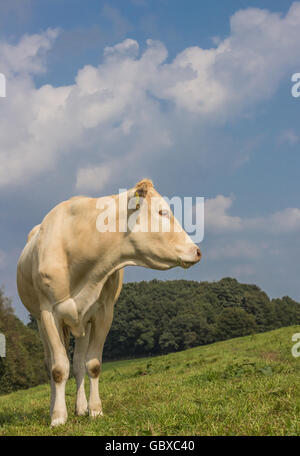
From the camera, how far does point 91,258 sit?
668cm

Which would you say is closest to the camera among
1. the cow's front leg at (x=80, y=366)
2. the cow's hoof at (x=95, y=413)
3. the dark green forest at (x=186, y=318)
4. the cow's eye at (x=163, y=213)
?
the cow's eye at (x=163, y=213)

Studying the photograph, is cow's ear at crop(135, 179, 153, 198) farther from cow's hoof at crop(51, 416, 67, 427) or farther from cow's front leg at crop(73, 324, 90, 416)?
cow's hoof at crop(51, 416, 67, 427)

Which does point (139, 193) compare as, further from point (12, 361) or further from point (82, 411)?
point (12, 361)

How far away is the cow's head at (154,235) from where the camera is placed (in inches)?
248

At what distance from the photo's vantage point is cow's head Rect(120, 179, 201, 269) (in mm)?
6305

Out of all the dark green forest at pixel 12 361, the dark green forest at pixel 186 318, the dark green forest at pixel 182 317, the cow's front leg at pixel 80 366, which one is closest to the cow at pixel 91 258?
the cow's front leg at pixel 80 366

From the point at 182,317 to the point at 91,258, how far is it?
254ft

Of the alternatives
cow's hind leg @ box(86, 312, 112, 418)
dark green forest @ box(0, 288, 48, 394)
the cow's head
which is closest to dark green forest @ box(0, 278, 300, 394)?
dark green forest @ box(0, 288, 48, 394)

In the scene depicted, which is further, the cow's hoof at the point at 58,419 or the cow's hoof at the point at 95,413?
the cow's hoof at the point at 95,413

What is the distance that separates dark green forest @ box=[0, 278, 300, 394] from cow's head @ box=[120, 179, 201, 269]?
62138 millimetres

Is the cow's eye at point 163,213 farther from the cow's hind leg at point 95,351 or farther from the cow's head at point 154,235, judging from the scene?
the cow's hind leg at point 95,351

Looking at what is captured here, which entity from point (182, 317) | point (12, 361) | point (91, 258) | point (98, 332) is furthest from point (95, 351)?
point (182, 317)
